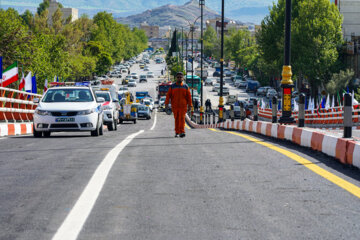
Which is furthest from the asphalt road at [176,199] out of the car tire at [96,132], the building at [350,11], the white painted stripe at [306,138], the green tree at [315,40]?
the building at [350,11]

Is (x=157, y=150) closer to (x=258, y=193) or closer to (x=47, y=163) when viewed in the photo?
(x=47, y=163)

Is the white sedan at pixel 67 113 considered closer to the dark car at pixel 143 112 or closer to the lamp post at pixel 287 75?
the lamp post at pixel 287 75

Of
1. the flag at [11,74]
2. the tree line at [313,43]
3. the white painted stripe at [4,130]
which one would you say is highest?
the tree line at [313,43]

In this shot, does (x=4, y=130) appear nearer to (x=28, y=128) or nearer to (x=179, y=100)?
(x=28, y=128)

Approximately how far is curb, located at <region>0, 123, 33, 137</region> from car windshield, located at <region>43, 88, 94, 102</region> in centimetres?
198

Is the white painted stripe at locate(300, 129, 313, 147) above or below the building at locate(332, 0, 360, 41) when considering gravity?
below

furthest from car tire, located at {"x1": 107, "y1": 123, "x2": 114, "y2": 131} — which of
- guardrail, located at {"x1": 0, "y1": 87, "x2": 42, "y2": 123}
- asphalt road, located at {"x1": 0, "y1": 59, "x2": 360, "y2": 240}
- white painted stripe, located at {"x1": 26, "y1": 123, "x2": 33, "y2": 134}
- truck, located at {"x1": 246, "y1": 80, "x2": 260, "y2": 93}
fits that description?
truck, located at {"x1": 246, "y1": 80, "x2": 260, "y2": 93}

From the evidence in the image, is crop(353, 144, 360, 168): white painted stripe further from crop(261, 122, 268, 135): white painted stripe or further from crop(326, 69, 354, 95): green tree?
crop(326, 69, 354, 95): green tree

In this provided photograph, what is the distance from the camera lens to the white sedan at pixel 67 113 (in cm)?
1686

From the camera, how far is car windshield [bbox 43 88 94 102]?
58.4ft

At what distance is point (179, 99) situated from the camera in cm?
1639

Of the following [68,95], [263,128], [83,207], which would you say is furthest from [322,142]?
[68,95]

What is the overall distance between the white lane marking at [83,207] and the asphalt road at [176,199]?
0.01 metres

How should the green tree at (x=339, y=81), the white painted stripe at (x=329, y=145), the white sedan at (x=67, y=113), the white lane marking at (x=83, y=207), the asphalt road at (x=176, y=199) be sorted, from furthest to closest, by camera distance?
1. the green tree at (x=339, y=81)
2. the white sedan at (x=67, y=113)
3. the white painted stripe at (x=329, y=145)
4. the asphalt road at (x=176, y=199)
5. the white lane marking at (x=83, y=207)
